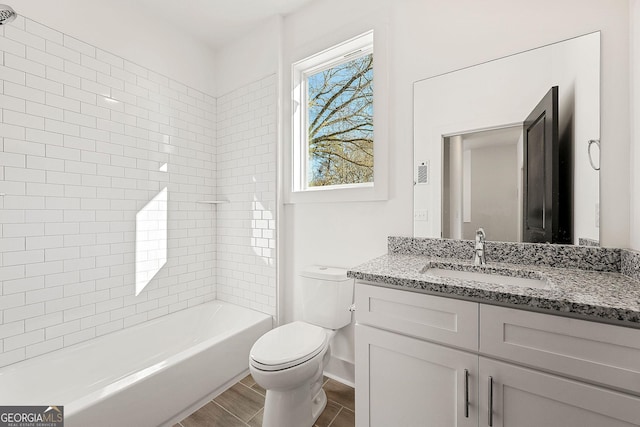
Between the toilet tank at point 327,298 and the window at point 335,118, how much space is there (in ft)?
2.17

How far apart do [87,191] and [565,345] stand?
2.56 m

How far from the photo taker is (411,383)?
1056 mm

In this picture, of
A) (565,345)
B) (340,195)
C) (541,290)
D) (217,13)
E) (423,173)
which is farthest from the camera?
(217,13)

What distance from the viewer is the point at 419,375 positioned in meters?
1.04

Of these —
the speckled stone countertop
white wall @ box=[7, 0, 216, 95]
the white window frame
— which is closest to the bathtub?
the white window frame

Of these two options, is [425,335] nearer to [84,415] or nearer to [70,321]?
[84,415]

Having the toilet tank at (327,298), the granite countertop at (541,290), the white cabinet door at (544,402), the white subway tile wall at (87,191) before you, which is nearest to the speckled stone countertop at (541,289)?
the granite countertop at (541,290)

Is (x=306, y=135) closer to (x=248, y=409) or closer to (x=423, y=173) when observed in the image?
(x=423, y=173)

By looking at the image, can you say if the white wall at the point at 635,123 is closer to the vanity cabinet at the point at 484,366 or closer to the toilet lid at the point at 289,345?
the vanity cabinet at the point at 484,366

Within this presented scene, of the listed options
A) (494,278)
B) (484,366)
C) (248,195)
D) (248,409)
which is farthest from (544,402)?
(248,195)

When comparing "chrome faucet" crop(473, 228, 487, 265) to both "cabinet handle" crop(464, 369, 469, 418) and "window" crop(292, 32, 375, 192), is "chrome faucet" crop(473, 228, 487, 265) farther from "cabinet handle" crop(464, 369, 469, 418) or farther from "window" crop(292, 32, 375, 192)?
"window" crop(292, 32, 375, 192)

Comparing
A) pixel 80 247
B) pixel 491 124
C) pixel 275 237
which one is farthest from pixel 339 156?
pixel 80 247

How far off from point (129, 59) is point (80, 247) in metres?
1.41

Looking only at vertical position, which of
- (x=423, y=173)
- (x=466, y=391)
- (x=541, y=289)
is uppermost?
(x=423, y=173)
